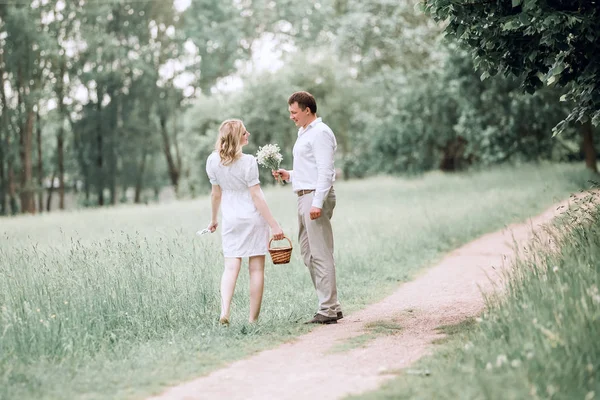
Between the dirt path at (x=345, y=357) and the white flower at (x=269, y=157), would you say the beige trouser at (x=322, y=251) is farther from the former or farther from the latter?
the white flower at (x=269, y=157)

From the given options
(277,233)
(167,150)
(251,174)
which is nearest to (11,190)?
(167,150)

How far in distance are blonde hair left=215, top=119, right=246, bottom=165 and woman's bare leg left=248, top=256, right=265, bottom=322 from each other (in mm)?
1069

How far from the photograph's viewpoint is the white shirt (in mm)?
7535

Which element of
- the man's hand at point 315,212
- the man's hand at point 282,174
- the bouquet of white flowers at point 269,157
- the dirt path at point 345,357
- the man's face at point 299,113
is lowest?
the dirt path at point 345,357

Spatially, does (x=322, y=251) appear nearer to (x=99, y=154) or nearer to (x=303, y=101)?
(x=303, y=101)

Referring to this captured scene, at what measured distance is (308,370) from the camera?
5.82 metres

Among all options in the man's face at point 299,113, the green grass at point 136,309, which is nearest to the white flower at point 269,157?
the man's face at point 299,113

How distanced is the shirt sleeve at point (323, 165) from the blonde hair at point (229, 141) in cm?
81

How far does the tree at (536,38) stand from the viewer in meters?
6.83

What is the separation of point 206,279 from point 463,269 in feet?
14.9

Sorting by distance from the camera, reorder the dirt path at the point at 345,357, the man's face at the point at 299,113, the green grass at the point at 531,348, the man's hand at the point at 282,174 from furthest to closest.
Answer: the man's hand at the point at 282,174
the man's face at the point at 299,113
the dirt path at the point at 345,357
the green grass at the point at 531,348

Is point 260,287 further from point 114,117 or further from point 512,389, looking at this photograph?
point 114,117

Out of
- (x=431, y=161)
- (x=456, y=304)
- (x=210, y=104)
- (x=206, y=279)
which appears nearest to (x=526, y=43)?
(x=456, y=304)

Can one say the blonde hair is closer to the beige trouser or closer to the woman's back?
the woman's back
